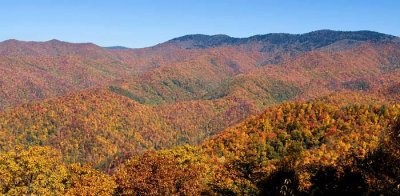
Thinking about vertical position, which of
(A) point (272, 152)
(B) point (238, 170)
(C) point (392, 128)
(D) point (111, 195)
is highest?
(C) point (392, 128)

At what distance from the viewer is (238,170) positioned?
63625 mm

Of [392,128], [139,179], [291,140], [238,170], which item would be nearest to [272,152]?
[291,140]

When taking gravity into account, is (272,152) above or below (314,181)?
below

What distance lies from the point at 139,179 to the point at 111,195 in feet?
42.6

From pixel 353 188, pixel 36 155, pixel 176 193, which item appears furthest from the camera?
pixel 36 155

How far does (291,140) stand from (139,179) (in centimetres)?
14414

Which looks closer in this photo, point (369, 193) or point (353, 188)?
point (369, 193)

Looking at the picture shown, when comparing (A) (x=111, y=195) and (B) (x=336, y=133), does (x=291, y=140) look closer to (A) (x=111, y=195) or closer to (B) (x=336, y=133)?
(B) (x=336, y=133)

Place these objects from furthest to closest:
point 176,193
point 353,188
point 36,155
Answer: point 36,155 → point 176,193 → point 353,188

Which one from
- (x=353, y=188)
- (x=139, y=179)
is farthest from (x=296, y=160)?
(x=139, y=179)

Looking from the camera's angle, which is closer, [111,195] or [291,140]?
[111,195]

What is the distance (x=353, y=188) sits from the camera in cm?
5075

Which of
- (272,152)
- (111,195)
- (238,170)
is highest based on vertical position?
(238,170)

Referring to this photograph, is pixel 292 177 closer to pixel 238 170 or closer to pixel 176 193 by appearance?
pixel 238 170
